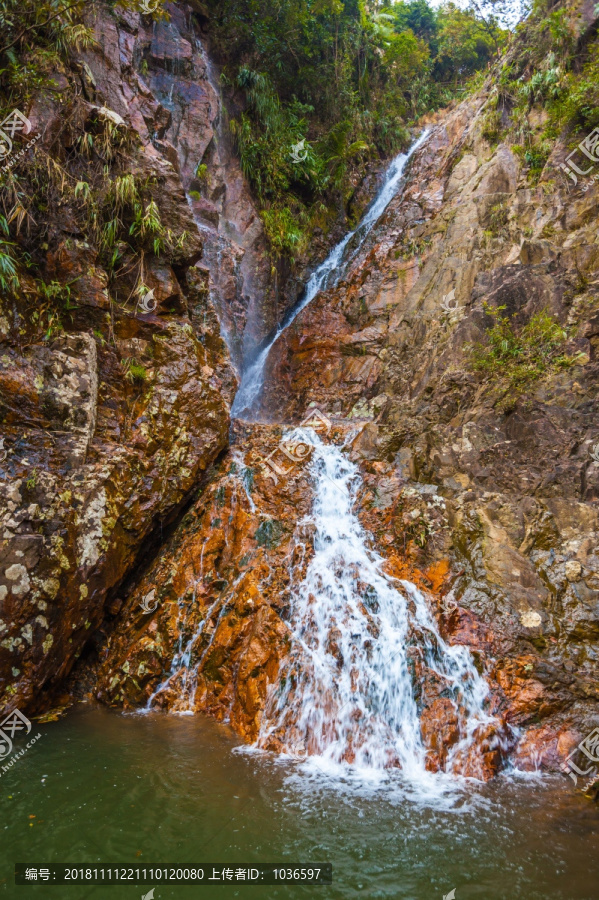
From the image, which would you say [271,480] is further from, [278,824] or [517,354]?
[278,824]

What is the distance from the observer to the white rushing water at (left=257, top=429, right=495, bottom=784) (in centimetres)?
511

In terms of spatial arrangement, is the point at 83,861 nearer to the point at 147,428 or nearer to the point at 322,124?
the point at 147,428

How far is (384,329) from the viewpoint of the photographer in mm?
11961

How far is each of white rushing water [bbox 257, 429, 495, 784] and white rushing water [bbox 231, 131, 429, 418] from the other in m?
6.41

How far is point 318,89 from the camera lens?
15.9 meters

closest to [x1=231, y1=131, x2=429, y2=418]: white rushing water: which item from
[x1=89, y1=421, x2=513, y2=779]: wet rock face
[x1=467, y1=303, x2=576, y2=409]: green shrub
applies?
[x1=89, y1=421, x2=513, y2=779]: wet rock face

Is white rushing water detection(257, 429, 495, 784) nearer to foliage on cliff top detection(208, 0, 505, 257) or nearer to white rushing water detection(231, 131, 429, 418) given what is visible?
white rushing water detection(231, 131, 429, 418)

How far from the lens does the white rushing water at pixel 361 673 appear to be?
5113 millimetres

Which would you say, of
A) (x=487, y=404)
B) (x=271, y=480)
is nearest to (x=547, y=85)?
(x=487, y=404)

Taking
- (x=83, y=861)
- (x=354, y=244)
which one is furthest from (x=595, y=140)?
(x=83, y=861)
